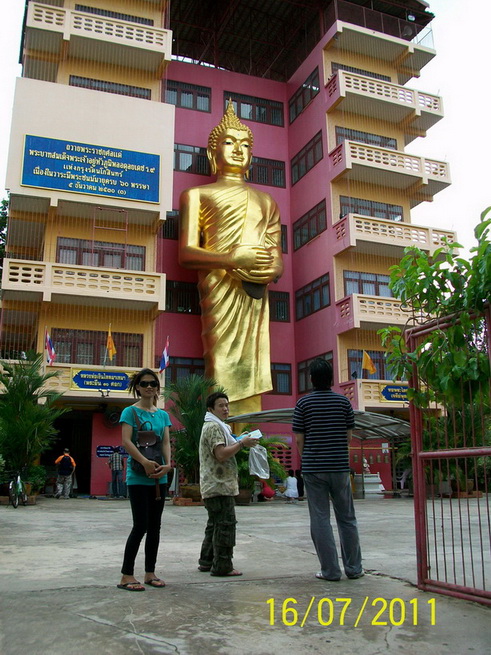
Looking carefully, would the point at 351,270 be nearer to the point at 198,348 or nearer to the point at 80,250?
the point at 198,348

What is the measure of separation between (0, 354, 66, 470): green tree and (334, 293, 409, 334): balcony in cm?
1001

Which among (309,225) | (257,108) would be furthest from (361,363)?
(257,108)

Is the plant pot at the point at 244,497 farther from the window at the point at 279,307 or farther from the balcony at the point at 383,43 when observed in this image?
the balcony at the point at 383,43

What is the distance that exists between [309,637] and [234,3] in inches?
1002

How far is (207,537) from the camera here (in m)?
5.40

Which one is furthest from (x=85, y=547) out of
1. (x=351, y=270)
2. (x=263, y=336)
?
(x=351, y=270)

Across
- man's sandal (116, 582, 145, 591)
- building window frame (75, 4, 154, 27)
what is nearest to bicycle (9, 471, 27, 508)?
man's sandal (116, 582, 145, 591)

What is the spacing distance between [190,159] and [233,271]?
6.06 metres

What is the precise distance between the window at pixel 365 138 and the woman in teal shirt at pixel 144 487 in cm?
2069

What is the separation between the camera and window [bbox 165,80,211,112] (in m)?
24.7

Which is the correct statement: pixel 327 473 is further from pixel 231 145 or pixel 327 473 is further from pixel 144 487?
pixel 231 145

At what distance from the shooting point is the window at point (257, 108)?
84.4 feet
